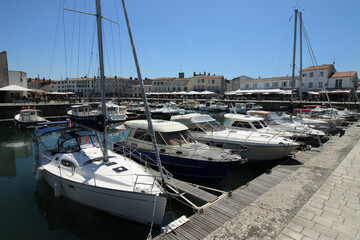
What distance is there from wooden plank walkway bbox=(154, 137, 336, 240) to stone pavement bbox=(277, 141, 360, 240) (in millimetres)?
1614

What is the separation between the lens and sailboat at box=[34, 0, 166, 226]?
22.4ft

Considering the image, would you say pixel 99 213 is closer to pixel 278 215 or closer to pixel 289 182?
pixel 278 215

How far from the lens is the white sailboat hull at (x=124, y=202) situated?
671 centimetres

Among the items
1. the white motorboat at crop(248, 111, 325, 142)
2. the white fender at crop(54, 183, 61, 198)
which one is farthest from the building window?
the white fender at crop(54, 183, 61, 198)

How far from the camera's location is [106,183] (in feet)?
24.4

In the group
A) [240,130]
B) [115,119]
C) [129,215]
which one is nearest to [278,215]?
[129,215]

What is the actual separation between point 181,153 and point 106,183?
4195 millimetres

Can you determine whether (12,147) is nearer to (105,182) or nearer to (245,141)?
(105,182)

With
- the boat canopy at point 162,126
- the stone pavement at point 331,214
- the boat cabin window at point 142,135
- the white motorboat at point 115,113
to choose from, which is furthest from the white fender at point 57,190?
the white motorboat at point 115,113

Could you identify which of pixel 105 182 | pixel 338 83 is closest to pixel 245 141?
pixel 105 182

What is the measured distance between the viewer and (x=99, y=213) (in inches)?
315

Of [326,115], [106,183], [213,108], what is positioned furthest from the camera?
[213,108]

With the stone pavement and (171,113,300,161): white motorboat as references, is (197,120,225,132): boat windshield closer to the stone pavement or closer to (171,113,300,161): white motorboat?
(171,113,300,161): white motorboat

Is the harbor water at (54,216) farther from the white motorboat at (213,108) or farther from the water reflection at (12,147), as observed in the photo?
the white motorboat at (213,108)
